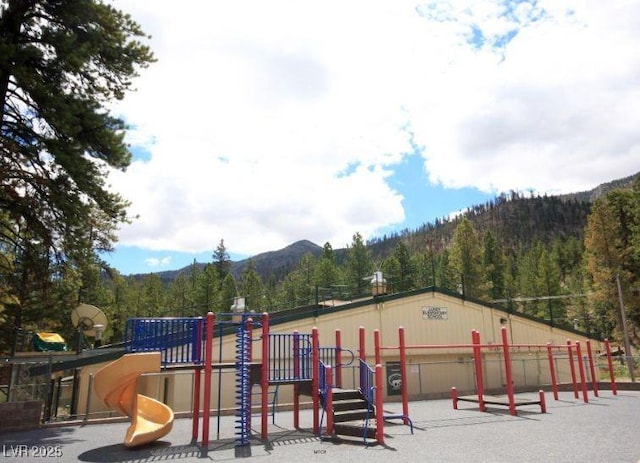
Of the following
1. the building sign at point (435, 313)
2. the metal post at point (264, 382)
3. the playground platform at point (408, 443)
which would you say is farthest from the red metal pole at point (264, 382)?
the building sign at point (435, 313)

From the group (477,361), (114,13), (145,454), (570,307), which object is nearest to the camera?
(145,454)

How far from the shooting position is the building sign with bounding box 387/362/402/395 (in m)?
24.1

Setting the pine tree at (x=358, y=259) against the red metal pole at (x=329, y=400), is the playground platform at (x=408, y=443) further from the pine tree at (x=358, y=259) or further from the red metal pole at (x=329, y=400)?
the pine tree at (x=358, y=259)

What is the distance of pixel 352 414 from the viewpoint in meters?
11.5

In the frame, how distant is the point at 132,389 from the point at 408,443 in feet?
21.6

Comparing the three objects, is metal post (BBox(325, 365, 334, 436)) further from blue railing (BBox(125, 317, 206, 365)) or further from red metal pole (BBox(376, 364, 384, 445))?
blue railing (BBox(125, 317, 206, 365))

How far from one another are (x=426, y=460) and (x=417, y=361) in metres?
17.3

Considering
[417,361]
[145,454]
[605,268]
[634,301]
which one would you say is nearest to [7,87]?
[145,454]

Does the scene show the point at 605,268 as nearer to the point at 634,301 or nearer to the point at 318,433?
the point at 634,301

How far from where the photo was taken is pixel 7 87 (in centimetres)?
1277

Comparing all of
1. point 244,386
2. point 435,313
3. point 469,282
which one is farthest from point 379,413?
point 469,282

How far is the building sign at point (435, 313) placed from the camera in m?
25.3

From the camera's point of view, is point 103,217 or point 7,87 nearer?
point 7,87

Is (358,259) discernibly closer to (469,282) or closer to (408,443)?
(469,282)
